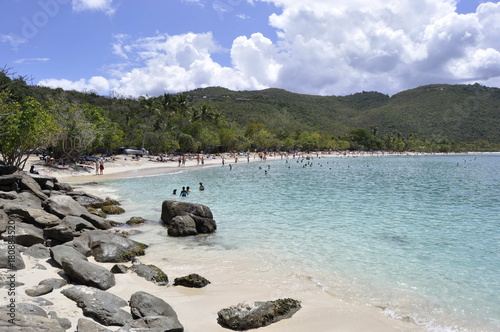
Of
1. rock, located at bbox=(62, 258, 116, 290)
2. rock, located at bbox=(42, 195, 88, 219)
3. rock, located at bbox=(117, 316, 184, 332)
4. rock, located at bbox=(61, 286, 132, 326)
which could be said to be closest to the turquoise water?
rock, located at bbox=(42, 195, 88, 219)

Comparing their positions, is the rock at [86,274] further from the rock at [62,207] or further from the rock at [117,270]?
the rock at [62,207]

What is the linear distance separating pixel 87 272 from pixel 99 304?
57.2 inches

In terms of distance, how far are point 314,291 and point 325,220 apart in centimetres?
829

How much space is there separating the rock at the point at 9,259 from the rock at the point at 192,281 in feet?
10.6

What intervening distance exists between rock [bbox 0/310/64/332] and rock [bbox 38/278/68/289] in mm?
2127

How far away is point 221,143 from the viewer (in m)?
83.9

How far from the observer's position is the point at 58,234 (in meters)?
9.62

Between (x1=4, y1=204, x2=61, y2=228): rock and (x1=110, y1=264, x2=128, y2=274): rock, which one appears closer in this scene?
(x1=110, y1=264, x2=128, y2=274): rock

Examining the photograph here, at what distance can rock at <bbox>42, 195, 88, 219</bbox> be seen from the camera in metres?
12.3

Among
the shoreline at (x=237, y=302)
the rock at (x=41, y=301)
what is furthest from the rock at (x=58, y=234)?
the rock at (x=41, y=301)

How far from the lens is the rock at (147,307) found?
232 inches

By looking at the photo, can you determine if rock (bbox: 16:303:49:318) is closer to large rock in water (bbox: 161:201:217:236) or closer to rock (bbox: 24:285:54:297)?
rock (bbox: 24:285:54:297)

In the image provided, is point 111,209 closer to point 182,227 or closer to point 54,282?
point 182,227

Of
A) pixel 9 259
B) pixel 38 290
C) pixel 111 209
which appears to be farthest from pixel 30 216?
pixel 111 209
